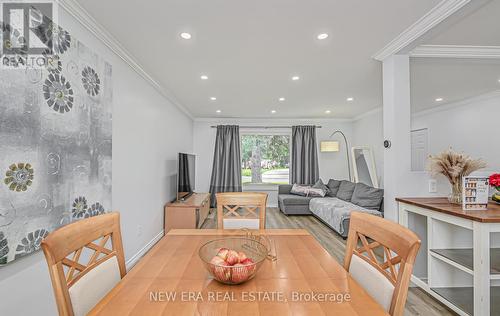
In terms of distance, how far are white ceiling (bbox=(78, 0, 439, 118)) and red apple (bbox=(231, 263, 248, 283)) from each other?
5.97ft

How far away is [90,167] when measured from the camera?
6.46 ft

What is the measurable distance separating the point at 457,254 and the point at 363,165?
4.02 meters

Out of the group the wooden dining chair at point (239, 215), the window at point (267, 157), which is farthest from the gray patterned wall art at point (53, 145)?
the window at point (267, 157)

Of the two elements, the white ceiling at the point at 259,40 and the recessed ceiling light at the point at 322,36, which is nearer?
the white ceiling at the point at 259,40

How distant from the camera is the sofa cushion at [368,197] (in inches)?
162

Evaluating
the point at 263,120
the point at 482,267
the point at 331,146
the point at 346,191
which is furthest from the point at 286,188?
the point at 482,267

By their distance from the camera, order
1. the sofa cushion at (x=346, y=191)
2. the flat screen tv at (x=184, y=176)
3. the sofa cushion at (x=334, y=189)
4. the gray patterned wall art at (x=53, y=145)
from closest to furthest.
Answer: the gray patterned wall art at (x=53, y=145) → the flat screen tv at (x=184, y=176) → the sofa cushion at (x=346, y=191) → the sofa cushion at (x=334, y=189)

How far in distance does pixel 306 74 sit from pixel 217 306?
3.11 meters

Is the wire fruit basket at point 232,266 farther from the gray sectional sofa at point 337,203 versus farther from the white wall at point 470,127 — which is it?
the white wall at point 470,127

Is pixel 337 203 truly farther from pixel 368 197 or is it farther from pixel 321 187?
pixel 321 187

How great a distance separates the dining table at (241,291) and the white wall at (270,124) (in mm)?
5353

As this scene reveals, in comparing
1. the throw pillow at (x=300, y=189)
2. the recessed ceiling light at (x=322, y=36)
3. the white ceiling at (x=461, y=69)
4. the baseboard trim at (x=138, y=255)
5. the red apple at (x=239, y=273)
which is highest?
the white ceiling at (x=461, y=69)

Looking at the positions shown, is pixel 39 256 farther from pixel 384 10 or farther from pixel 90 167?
pixel 384 10

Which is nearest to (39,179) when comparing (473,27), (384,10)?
(384,10)
